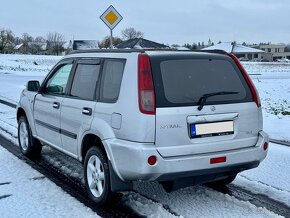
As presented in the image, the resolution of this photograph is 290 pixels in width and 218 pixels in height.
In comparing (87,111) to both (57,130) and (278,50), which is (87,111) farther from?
(278,50)

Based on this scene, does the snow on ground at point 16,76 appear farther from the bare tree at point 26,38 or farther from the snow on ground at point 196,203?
the bare tree at point 26,38

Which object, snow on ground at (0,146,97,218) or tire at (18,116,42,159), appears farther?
tire at (18,116,42,159)

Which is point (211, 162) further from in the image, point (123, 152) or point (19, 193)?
point (19, 193)

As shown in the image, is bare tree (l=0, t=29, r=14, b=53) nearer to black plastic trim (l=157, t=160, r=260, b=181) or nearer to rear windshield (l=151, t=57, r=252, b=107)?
rear windshield (l=151, t=57, r=252, b=107)

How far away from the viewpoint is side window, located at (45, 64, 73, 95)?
507 cm

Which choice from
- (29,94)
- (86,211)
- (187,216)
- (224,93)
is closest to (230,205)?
(187,216)

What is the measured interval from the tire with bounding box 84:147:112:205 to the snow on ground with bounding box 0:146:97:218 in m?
0.18

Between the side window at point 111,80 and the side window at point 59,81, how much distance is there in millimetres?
970

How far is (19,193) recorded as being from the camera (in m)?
4.62

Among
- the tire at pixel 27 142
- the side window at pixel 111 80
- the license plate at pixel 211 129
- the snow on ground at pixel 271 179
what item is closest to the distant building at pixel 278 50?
the snow on ground at pixel 271 179

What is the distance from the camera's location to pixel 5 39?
375 ft

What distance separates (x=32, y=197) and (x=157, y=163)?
171 centimetres

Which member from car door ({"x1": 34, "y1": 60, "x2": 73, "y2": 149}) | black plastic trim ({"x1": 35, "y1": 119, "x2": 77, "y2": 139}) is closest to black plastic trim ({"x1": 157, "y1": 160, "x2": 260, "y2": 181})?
black plastic trim ({"x1": 35, "y1": 119, "x2": 77, "y2": 139})

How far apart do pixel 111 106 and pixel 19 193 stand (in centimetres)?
167
